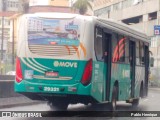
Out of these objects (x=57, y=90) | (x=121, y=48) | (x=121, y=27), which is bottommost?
(x=57, y=90)

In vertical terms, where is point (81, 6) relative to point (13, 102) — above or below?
above

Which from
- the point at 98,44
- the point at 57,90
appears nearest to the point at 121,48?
the point at 98,44

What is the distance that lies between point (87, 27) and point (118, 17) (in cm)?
6780

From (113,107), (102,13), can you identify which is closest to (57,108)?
(113,107)

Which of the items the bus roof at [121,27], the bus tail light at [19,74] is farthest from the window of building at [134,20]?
the bus tail light at [19,74]

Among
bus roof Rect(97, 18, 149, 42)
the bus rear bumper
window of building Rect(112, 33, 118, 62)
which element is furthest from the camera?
window of building Rect(112, 33, 118, 62)

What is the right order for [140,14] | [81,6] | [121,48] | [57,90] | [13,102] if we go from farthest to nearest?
1. [140,14]
2. [81,6]
3. [13,102]
4. [121,48]
5. [57,90]

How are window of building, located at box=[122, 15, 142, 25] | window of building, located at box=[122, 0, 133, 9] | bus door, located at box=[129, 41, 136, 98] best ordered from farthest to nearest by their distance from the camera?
window of building, located at box=[122, 0, 133, 9]
window of building, located at box=[122, 15, 142, 25]
bus door, located at box=[129, 41, 136, 98]

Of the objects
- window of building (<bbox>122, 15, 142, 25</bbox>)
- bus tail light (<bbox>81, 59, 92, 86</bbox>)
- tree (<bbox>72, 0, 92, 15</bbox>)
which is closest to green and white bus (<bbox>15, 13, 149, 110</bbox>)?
bus tail light (<bbox>81, 59, 92, 86</bbox>)

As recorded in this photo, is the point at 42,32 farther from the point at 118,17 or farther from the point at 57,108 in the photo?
the point at 118,17

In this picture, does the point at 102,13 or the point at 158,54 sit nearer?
the point at 158,54

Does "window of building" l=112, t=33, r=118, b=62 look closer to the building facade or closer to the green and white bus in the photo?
the green and white bus

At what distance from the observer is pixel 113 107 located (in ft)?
56.3

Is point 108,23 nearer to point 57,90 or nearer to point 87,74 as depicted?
point 87,74
